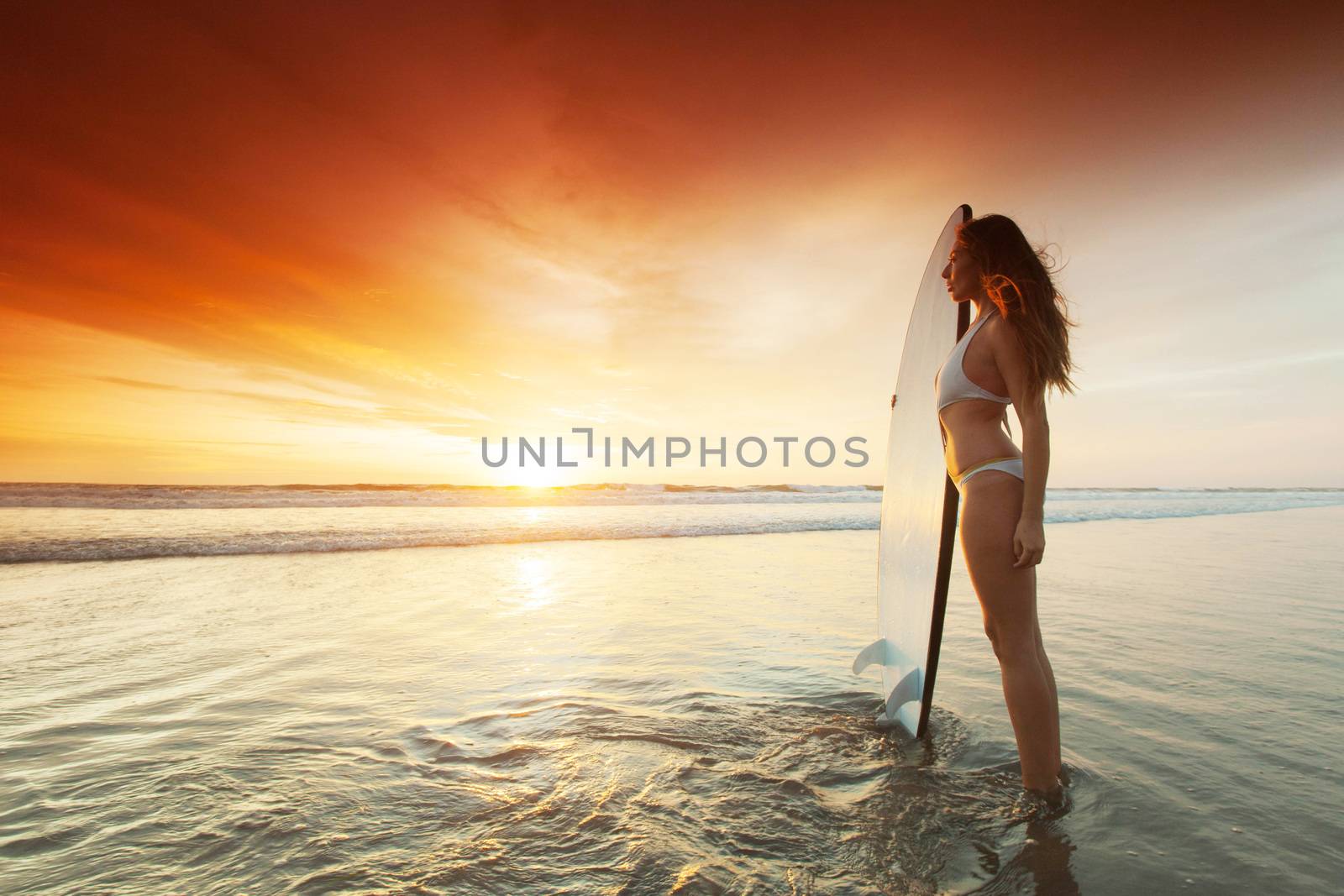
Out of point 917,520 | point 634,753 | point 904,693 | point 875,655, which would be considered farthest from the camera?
point 875,655

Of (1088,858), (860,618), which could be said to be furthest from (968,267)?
(860,618)

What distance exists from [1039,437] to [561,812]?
1.95 meters

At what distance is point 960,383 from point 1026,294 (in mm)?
344

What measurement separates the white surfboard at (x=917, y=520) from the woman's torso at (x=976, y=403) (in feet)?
1.04

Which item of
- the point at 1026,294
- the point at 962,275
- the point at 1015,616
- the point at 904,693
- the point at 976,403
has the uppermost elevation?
the point at 962,275

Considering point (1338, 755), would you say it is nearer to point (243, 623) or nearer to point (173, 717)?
point (173, 717)

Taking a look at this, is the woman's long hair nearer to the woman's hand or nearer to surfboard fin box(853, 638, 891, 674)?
the woman's hand

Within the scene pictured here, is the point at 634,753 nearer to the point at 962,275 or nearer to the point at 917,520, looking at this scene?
the point at 917,520

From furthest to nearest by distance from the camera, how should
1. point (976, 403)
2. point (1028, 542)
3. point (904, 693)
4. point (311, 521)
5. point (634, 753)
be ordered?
point (311, 521) → point (904, 693) → point (634, 753) → point (976, 403) → point (1028, 542)

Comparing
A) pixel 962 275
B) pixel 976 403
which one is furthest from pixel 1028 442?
pixel 962 275

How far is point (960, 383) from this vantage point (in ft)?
6.93

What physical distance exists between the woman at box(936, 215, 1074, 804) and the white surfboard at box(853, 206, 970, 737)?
34 centimetres

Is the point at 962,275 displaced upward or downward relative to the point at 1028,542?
upward

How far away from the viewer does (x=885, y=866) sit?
5.52 feet
